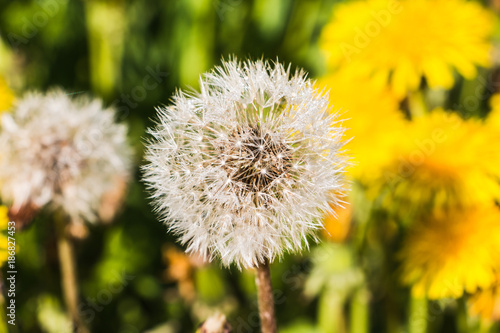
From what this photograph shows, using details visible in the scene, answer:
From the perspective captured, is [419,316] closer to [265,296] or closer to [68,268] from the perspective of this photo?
[265,296]

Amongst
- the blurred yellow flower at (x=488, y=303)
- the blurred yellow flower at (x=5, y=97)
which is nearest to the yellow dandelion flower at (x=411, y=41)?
the blurred yellow flower at (x=488, y=303)

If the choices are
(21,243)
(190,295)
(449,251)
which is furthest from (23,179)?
(449,251)

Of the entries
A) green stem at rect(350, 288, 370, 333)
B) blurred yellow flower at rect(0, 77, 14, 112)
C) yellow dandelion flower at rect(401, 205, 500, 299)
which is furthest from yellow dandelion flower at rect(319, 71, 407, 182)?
blurred yellow flower at rect(0, 77, 14, 112)

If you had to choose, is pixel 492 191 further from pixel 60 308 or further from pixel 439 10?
pixel 60 308

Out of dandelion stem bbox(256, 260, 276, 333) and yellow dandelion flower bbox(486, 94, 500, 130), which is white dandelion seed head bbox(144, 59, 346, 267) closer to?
dandelion stem bbox(256, 260, 276, 333)

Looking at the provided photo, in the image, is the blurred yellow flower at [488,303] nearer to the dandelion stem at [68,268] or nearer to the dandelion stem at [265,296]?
the dandelion stem at [265,296]
